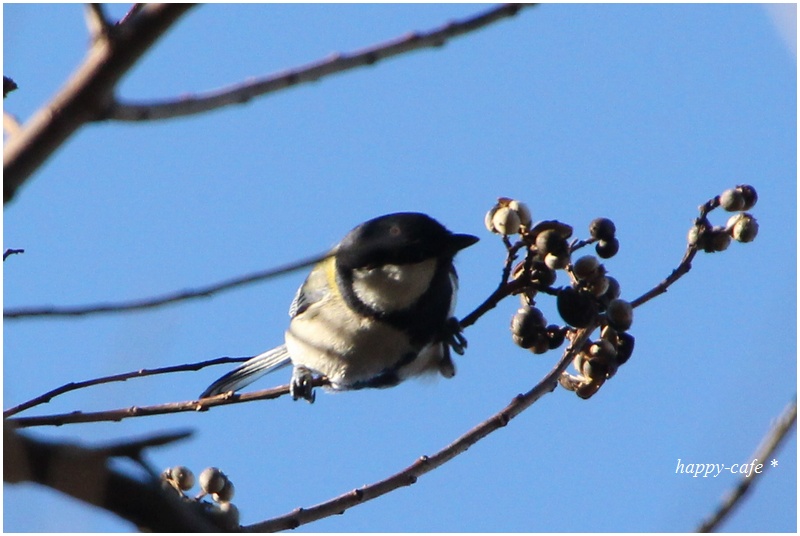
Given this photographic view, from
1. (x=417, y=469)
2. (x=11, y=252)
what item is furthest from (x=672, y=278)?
(x=11, y=252)

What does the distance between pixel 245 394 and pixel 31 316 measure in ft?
4.22

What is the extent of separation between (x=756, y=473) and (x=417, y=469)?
0.98 m

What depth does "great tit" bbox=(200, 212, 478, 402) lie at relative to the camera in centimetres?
349

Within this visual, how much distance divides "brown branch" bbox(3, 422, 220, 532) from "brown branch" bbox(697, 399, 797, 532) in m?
0.84

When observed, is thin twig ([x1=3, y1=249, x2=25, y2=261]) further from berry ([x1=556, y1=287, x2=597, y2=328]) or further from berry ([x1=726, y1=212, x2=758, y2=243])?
berry ([x1=726, y1=212, x2=758, y2=243])

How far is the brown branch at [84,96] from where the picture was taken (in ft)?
3.11

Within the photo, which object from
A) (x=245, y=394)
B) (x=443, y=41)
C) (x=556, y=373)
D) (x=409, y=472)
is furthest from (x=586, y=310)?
(x=443, y=41)

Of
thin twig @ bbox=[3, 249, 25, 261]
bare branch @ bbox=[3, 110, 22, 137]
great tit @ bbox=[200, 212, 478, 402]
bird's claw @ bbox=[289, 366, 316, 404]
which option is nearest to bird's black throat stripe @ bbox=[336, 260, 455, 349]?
great tit @ bbox=[200, 212, 478, 402]

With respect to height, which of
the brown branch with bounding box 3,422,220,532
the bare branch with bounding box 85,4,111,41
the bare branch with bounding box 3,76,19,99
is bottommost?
the brown branch with bounding box 3,422,220,532

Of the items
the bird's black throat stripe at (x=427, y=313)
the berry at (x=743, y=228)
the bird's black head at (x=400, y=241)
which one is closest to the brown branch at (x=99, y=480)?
the berry at (x=743, y=228)

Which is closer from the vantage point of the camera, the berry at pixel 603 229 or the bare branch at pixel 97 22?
the bare branch at pixel 97 22

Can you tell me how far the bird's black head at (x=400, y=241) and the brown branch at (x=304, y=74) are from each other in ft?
6.97

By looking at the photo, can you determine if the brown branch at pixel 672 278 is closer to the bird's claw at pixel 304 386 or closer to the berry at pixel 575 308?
the berry at pixel 575 308

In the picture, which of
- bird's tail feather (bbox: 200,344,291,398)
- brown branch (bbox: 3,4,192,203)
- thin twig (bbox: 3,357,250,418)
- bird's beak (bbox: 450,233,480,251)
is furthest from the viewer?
bird's tail feather (bbox: 200,344,291,398)
